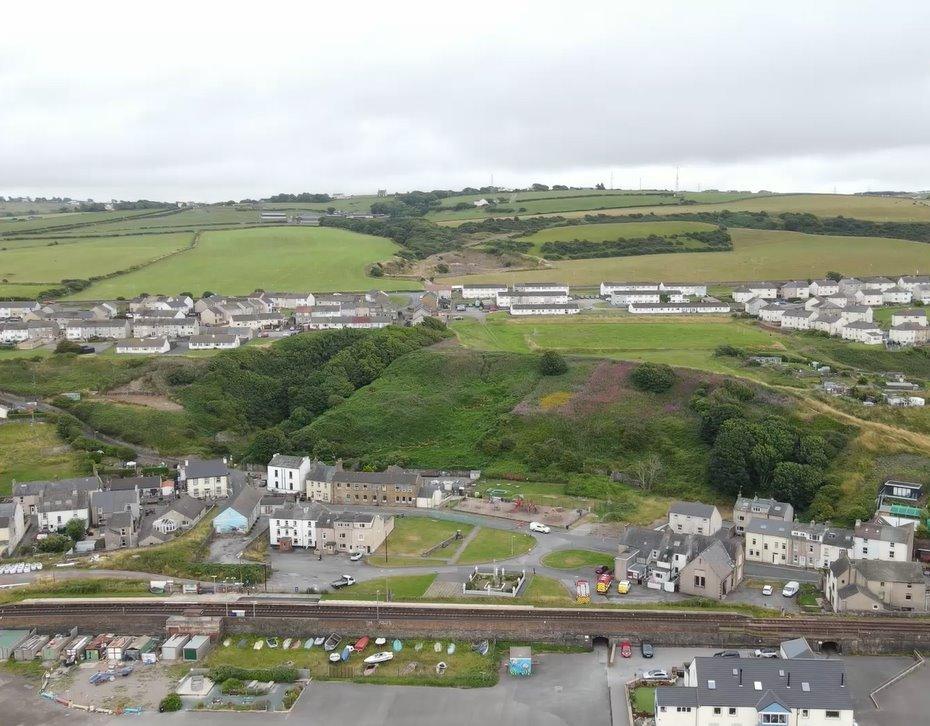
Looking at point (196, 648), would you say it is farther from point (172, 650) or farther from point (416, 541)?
point (416, 541)

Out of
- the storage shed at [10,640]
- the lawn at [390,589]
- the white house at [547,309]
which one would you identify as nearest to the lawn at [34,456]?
the storage shed at [10,640]

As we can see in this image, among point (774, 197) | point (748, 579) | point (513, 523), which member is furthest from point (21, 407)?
point (774, 197)

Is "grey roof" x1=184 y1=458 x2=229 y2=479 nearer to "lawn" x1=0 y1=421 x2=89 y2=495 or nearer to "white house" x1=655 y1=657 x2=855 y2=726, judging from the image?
"lawn" x1=0 y1=421 x2=89 y2=495

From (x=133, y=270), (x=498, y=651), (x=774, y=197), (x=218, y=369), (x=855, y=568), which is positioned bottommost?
(x=498, y=651)

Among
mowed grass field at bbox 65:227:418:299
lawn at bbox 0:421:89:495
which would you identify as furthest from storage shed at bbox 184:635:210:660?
mowed grass field at bbox 65:227:418:299

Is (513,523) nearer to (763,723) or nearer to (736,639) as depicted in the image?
(736,639)

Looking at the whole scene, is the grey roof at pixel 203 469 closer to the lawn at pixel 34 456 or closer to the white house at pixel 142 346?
the lawn at pixel 34 456
